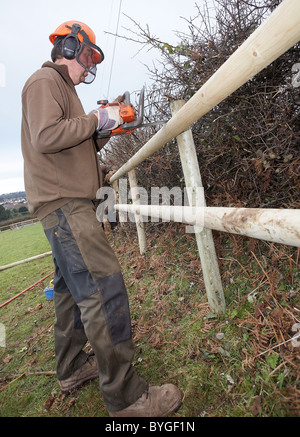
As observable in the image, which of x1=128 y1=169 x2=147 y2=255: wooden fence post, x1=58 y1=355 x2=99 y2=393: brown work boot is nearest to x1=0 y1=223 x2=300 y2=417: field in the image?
x1=58 y1=355 x2=99 y2=393: brown work boot

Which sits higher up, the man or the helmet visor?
the helmet visor

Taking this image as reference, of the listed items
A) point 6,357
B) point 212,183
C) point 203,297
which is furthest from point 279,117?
point 6,357

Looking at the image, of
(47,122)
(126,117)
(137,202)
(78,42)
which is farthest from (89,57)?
(137,202)

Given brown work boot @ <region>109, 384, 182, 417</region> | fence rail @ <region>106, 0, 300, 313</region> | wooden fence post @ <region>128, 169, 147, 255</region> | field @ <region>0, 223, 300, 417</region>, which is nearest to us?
fence rail @ <region>106, 0, 300, 313</region>

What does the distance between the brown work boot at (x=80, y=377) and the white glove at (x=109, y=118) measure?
69.2 inches

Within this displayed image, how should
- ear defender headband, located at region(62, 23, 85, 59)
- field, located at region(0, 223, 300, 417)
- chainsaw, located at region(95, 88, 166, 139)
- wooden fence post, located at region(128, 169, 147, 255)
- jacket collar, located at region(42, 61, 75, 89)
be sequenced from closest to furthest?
field, located at region(0, 223, 300, 417), jacket collar, located at region(42, 61, 75, 89), ear defender headband, located at region(62, 23, 85, 59), chainsaw, located at region(95, 88, 166, 139), wooden fence post, located at region(128, 169, 147, 255)

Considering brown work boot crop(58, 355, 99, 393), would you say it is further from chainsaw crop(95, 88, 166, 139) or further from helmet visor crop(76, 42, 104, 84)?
helmet visor crop(76, 42, 104, 84)

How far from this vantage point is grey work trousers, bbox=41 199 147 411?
4.72 ft

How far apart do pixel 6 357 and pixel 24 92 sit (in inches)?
98.0

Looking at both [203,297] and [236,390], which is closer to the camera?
[236,390]

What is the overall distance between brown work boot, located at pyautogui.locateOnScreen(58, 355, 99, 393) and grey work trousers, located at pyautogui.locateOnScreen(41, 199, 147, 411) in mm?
542

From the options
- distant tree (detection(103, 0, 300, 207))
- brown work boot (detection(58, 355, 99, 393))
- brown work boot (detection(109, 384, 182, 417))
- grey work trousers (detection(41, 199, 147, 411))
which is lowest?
brown work boot (detection(58, 355, 99, 393))
